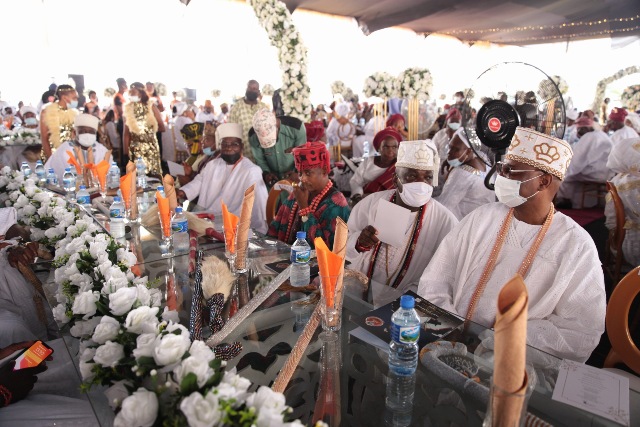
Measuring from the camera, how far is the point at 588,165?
732 cm

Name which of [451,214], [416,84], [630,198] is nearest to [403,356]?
[451,214]

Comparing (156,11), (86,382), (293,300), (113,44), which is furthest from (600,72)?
(86,382)

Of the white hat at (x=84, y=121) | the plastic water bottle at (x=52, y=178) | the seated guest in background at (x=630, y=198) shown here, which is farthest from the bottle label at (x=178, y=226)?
the seated guest in background at (x=630, y=198)

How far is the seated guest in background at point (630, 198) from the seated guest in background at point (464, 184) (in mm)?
1168

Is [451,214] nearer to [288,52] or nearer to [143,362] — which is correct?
[143,362]

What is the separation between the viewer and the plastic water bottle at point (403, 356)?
4.50 ft

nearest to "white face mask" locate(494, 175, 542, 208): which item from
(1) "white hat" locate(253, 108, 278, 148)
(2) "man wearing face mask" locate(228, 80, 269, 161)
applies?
(1) "white hat" locate(253, 108, 278, 148)

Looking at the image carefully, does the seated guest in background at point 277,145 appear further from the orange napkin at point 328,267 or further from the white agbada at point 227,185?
the orange napkin at point 328,267

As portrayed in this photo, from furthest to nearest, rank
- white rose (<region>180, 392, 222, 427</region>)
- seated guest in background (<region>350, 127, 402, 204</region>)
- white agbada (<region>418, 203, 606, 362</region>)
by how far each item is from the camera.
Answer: seated guest in background (<region>350, 127, 402, 204</region>) → white agbada (<region>418, 203, 606, 362</region>) → white rose (<region>180, 392, 222, 427</region>)

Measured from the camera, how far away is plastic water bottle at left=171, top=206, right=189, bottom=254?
2.82m

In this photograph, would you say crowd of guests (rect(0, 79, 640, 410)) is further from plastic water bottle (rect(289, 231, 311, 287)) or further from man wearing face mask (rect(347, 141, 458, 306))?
plastic water bottle (rect(289, 231, 311, 287))

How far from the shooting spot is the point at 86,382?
1.19 m

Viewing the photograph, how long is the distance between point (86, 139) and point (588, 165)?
25.6 feet

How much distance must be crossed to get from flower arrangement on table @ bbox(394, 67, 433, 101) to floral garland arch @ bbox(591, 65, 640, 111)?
10.3 metres
